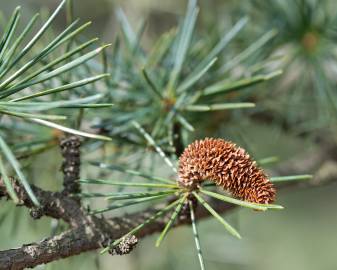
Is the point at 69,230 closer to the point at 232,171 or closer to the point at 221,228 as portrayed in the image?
the point at 232,171

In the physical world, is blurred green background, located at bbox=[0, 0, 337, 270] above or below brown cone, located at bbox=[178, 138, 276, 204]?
above

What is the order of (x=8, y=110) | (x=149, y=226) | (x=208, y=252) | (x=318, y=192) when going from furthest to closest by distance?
(x=318, y=192) < (x=208, y=252) < (x=149, y=226) < (x=8, y=110)

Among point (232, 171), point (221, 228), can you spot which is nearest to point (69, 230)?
point (232, 171)

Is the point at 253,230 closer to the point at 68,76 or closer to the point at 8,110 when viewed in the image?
the point at 68,76

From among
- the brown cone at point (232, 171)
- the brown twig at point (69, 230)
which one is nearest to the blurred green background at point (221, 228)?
the brown twig at point (69, 230)

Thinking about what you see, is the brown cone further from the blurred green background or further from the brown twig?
the blurred green background

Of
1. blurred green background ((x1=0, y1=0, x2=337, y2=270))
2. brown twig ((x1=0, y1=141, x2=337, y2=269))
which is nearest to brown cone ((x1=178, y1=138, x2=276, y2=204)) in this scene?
brown twig ((x1=0, y1=141, x2=337, y2=269))

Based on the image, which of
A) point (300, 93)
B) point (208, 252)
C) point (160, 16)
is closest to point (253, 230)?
point (208, 252)
